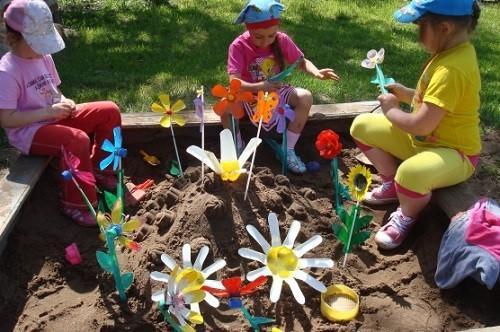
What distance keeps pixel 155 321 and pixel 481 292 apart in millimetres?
1241

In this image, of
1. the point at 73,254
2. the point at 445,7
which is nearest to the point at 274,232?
the point at 73,254

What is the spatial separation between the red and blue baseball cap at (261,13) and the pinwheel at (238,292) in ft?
4.74

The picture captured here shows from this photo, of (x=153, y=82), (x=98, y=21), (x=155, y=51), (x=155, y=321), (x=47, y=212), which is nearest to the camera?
(x=155, y=321)

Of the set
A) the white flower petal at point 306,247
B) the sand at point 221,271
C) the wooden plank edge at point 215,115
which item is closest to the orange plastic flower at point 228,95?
the sand at point 221,271

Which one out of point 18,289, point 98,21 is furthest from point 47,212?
point 98,21

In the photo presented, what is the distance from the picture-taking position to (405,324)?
7.12 ft

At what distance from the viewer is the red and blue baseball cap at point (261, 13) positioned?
2.89 meters

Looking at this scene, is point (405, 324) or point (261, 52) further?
point (261, 52)

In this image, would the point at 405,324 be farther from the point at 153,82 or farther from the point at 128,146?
the point at 153,82

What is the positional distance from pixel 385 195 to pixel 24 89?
176 cm

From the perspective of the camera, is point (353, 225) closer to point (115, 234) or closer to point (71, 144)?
point (115, 234)

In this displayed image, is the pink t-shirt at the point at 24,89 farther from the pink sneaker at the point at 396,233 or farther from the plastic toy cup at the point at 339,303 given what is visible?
the pink sneaker at the point at 396,233

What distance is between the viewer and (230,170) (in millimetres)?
2381

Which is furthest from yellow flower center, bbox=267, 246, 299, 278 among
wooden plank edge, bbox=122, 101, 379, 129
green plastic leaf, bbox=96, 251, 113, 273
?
wooden plank edge, bbox=122, 101, 379, 129
